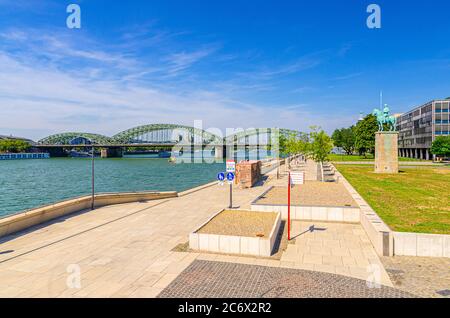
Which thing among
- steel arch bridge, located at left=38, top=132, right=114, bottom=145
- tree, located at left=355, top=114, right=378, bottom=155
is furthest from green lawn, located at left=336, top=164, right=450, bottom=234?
steel arch bridge, located at left=38, top=132, right=114, bottom=145

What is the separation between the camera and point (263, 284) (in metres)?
7.14

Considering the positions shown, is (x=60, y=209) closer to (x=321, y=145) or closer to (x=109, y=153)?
(x=321, y=145)

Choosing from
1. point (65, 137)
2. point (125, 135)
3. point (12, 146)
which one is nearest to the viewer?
point (12, 146)

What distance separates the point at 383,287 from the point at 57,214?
1381cm

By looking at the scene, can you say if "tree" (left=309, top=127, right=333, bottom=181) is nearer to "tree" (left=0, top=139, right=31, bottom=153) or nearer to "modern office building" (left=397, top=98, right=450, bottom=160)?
"modern office building" (left=397, top=98, right=450, bottom=160)

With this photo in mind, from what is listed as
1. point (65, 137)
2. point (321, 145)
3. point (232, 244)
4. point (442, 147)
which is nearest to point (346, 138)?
point (442, 147)

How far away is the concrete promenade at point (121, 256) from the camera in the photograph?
7.07 metres

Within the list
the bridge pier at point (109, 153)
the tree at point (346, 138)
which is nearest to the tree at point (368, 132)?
the tree at point (346, 138)

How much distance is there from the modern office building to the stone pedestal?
168 feet

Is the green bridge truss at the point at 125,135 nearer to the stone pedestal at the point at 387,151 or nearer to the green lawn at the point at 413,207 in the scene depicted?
the stone pedestal at the point at 387,151

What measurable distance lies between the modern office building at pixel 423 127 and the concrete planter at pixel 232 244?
81352 mm

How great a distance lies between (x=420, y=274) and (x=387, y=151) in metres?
29.2

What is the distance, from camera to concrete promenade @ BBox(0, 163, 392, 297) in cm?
707

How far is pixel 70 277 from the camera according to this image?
24.6ft
